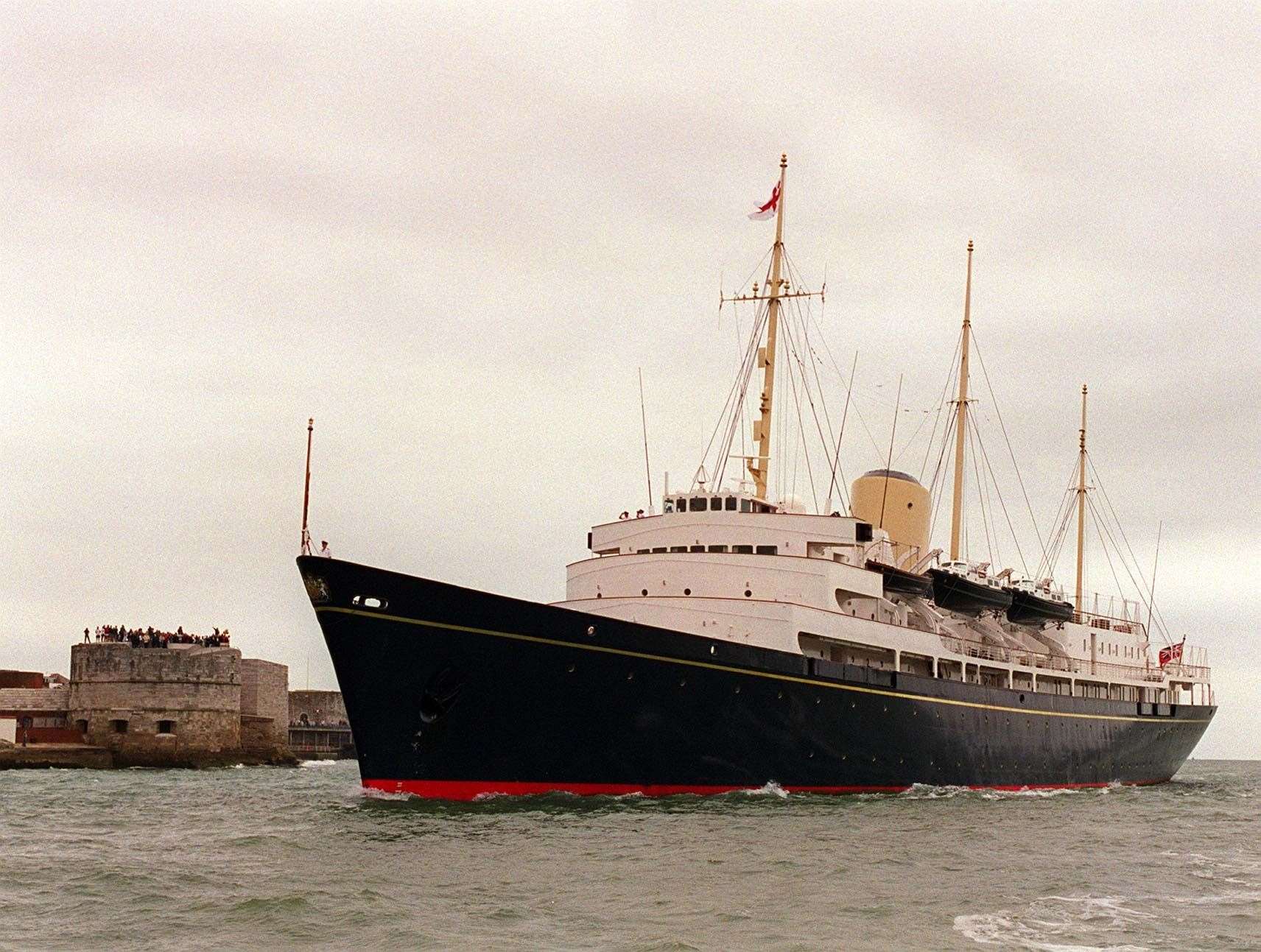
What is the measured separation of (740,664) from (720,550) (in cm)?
445

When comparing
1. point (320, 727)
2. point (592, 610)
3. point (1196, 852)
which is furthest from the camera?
point (320, 727)

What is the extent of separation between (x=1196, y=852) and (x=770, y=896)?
10.1 meters

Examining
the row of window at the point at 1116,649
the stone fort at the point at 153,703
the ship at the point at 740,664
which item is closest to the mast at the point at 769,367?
the ship at the point at 740,664

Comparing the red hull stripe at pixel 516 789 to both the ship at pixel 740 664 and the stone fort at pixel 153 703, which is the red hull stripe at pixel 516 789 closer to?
the ship at pixel 740 664

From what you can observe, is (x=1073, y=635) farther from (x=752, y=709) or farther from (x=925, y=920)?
(x=925, y=920)

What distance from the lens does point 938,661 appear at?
3456 centimetres

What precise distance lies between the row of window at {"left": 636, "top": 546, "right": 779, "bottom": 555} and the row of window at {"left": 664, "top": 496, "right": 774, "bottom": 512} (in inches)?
37.6

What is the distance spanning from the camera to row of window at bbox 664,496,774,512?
31.1 meters

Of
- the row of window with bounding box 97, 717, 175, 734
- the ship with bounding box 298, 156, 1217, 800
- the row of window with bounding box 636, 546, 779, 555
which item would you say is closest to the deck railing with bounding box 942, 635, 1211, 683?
the ship with bounding box 298, 156, 1217, 800

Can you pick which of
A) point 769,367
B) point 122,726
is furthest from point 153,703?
point 769,367

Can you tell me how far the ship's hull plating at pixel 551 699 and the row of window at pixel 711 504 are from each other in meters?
4.43

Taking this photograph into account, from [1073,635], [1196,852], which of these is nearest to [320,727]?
[1073,635]

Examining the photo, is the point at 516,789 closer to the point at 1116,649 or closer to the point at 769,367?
the point at 769,367

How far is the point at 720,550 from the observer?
3062 cm
